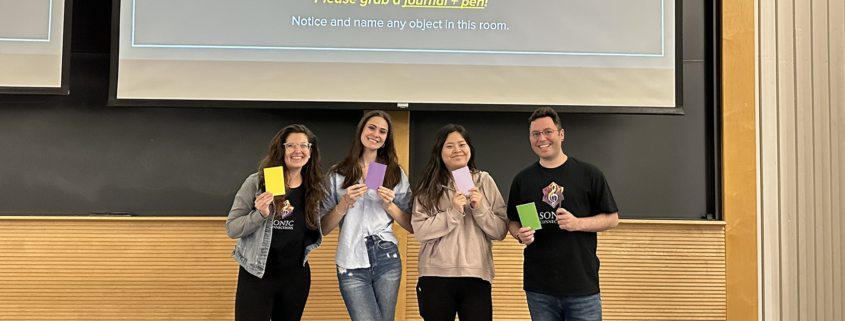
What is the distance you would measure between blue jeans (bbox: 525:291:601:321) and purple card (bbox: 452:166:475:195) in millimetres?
526

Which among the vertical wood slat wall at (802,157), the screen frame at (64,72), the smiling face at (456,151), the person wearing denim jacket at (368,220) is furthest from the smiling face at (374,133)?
the vertical wood slat wall at (802,157)

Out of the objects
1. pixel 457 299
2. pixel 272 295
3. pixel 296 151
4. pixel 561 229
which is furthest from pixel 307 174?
pixel 561 229

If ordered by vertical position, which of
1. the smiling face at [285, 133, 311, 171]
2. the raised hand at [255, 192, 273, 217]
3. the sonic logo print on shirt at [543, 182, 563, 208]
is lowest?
the raised hand at [255, 192, 273, 217]

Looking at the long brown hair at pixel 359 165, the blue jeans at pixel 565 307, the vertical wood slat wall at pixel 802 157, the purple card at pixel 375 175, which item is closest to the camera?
the blue jeans at pixel 565 307

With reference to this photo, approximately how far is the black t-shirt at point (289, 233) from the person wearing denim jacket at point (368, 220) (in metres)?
0.14

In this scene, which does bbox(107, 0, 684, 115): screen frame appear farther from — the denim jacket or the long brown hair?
the denim jacket

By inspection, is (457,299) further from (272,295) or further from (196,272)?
(196,272)

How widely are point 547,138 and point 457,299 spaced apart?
776 millimetres

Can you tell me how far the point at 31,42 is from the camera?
3340 mm

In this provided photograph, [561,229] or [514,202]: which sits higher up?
[514,202]

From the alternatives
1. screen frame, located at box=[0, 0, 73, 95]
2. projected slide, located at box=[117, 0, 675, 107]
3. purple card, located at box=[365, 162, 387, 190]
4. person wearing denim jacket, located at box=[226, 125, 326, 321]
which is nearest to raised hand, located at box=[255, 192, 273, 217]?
person wearing denim jacket, located at box=[226, 125, 326, 321]

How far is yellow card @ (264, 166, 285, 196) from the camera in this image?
2301 mm

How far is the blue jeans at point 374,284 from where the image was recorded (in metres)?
2.40

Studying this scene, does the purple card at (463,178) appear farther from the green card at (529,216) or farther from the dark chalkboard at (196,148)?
the dark chalkboard at (196,148)
